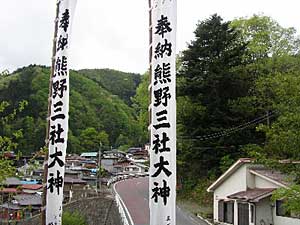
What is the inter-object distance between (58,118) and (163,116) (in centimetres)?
206

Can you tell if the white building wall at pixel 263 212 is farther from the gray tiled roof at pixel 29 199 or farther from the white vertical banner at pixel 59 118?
the gray tiled roof at pixel 29 199

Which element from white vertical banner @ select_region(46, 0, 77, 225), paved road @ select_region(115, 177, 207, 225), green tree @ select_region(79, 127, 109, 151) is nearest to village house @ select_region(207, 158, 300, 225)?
paved road @ select_region(115, 177, 207, 225)

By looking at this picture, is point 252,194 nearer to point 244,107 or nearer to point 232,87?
point 244,107

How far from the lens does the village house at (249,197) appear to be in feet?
68.5

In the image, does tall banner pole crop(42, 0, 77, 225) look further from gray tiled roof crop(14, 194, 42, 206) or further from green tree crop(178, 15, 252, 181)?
green tree crop(178, 15, 252, 181)

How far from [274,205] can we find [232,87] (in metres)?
15.4

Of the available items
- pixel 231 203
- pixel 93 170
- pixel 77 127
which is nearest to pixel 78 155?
pixel 93 170

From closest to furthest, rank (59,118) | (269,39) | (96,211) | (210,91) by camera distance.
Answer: (59,118), (96,211), (210,91), (269,39)

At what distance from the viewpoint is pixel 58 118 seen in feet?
27.1

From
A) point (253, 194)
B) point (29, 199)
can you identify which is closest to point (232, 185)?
point (253, 194)

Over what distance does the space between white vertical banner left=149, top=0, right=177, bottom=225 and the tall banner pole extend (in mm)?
1757

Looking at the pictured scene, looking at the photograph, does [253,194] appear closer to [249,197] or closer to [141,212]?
[249,197]

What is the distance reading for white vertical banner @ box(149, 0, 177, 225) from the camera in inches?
287

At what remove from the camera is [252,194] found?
22.2 metres
